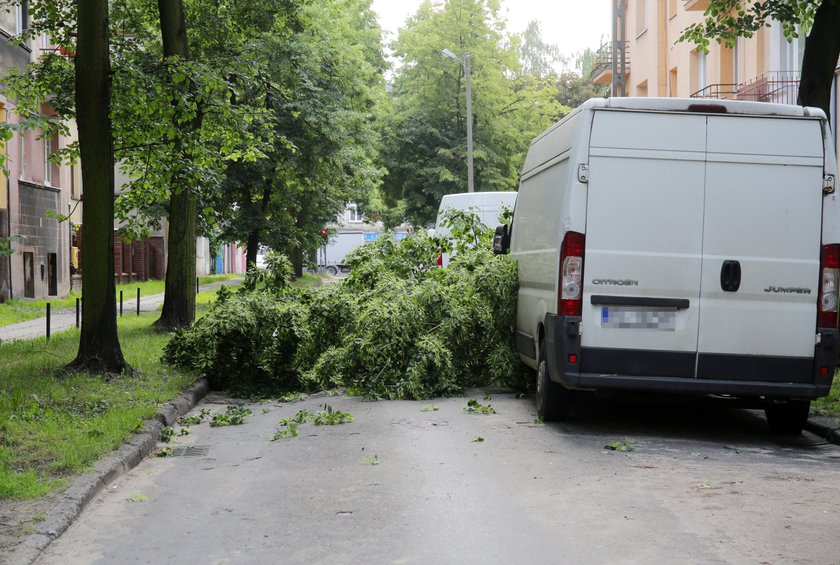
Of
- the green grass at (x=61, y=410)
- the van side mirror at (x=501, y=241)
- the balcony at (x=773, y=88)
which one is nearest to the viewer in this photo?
the green grass at (x=61, y=410)

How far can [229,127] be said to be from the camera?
16.5 meters

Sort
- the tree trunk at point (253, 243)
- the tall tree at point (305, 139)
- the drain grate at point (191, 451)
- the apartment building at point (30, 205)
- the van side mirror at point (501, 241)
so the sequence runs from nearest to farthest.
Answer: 1. the drain grate at point (191, 451)
2. the van side mirror at point (501, 241)
3. the tall tree at point (305, 139)
4. the apartment building at point (30, 205)
5. the tree trunk at point (253, 243)

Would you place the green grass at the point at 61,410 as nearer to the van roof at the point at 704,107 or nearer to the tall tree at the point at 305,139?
the van roof at the point at 704,107

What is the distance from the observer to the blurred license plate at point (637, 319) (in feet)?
29.9

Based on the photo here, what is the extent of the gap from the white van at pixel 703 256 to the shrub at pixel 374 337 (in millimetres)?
3117

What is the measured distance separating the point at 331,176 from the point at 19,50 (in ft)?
29.5

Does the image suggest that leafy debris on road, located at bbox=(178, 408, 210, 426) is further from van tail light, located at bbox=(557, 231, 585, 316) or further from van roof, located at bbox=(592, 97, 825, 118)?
van roof, located at bbox=(592, 97, 825, 118)

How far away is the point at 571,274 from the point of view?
9.13 m

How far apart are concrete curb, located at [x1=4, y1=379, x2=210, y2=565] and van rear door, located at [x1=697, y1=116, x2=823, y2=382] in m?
4.70

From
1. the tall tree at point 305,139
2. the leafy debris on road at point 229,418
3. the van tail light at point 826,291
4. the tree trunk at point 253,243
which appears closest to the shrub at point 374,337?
the leafy debris on road at point 229,418

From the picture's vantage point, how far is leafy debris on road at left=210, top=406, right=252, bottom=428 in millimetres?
10547

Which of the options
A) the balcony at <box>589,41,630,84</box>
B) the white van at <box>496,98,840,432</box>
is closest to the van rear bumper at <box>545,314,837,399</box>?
the white van at <box>496,98,840,432</box>

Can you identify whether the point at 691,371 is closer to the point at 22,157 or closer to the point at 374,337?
the point at 374,337

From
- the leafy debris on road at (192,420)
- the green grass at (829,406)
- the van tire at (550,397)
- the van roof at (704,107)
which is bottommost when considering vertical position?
the leafy debris on road at (192,420)
